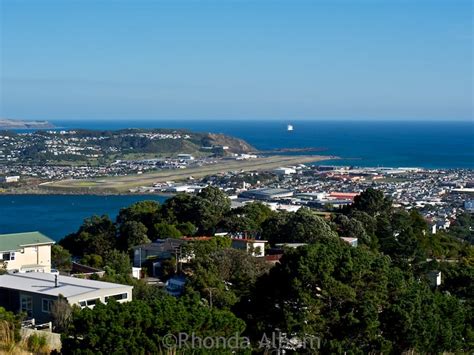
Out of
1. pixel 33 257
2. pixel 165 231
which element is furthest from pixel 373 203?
pixel 33 257

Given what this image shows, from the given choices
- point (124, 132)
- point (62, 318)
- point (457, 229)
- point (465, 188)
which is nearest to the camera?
point (62, 318)

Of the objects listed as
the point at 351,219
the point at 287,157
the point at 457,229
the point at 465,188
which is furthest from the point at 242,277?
the point at 287,157

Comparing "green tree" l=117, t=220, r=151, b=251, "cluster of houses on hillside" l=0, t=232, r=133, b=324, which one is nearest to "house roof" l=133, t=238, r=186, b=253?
"green tree" l=117, t=220, r=151, b=251

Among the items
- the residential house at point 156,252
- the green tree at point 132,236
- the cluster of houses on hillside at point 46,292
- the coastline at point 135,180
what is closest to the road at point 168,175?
the coastline at point 135,180

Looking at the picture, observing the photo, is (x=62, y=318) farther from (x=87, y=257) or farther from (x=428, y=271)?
(x=428, y=271)

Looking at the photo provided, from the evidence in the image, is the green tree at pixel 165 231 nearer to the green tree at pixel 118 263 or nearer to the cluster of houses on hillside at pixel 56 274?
the cluster of houses on hillside at pixel 56 274

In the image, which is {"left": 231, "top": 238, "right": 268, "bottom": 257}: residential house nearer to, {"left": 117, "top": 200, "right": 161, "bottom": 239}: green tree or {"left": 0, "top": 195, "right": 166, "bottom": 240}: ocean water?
{"left": 117, "top": 200, "right": 161, "bottom": 239}: green tree
